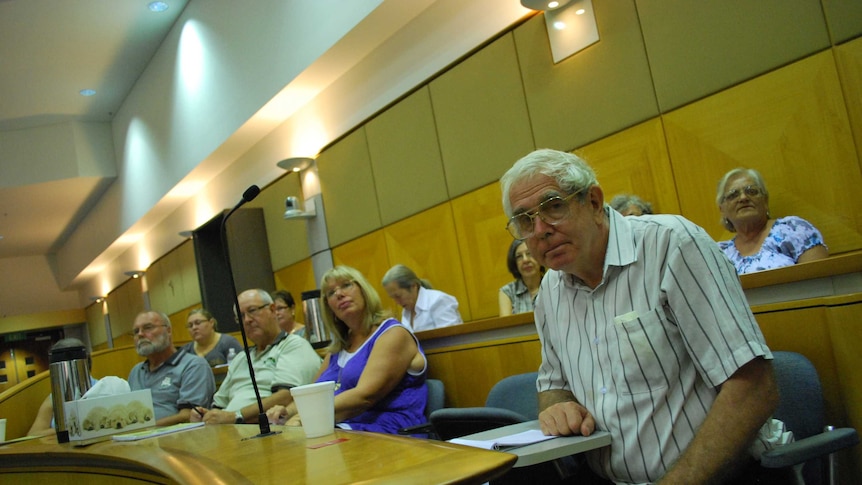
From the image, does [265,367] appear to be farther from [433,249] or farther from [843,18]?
[843,18]

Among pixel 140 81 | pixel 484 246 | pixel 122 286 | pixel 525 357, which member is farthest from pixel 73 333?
pixel 525 357

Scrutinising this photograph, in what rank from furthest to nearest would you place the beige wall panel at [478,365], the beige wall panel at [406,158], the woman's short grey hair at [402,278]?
the beige wall panel at [406,158] → the woman's short grey hair at [402,278] → the beige wall panel at [478,365]

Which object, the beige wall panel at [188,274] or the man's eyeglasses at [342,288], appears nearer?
the man's eyeglasses at [342,288]

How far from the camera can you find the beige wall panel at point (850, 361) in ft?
4.55

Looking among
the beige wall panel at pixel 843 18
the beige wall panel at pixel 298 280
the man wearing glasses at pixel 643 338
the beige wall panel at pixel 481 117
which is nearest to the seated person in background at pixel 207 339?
the beige wall panel at pixel 298 280

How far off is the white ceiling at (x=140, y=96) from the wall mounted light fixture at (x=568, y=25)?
0.28 metres

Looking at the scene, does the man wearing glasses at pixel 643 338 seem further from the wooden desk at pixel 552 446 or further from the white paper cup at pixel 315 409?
the white paper cup at pixel 315 409

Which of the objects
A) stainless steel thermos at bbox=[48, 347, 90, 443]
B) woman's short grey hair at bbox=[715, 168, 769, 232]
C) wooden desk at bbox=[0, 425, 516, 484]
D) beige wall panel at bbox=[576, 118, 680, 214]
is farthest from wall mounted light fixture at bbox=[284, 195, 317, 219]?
wooden desk at bbox=[0, 425, 516, 484]

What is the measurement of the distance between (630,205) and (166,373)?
254cm

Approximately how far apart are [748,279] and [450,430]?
0.86 metres

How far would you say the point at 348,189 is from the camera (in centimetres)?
592

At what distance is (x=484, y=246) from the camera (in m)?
4.66

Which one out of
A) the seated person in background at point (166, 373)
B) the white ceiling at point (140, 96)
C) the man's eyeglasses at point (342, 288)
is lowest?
the seated person in background at point (166, 373)

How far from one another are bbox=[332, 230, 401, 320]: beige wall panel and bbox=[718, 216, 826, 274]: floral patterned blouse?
303 centimetres
